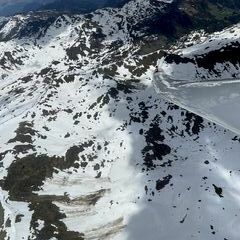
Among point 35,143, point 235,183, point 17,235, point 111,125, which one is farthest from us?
point 111,125

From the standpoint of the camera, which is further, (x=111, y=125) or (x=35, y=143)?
(x=111, y=125)

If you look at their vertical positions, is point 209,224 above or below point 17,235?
below

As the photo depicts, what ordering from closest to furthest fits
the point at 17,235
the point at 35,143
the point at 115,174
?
the point at 17,235 → the point at 115,174 → the point at 35,143

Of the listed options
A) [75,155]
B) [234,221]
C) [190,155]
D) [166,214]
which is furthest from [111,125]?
[234,221]

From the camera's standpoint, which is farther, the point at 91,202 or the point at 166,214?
the point at 91,202

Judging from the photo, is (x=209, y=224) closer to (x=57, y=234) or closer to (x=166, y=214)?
(x=166, y=214)

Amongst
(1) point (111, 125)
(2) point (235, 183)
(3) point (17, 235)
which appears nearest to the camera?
(3) point (17, 235)

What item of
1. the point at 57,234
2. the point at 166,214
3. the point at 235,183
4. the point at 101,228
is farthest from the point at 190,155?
the point at 57,234

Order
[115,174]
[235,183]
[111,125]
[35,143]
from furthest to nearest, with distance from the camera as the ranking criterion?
1. [111,125]
2. [35,143]
3. [115,174]
4. [235,183]

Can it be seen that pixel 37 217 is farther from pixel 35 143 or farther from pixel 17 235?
pixel 35 143
